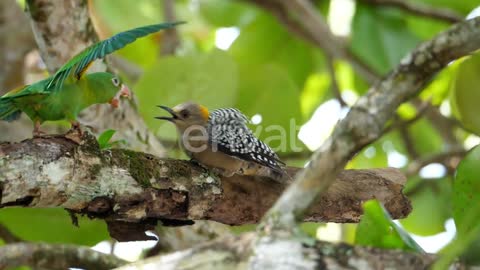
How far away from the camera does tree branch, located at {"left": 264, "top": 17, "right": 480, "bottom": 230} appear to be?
1938 millimetres

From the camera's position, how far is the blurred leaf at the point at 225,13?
5434mm

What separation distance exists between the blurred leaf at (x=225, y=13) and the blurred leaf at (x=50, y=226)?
2.20m

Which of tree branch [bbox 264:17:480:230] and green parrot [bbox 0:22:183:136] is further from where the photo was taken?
green parrot [bbox 0:22:183:136]

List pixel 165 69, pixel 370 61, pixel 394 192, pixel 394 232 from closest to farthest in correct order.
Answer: pixel 394 232 < pixel 394 192 < pixel 165 69 < pixel 370 61

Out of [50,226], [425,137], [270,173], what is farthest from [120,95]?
[425,137]

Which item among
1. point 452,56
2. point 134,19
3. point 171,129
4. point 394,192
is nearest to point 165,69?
point 171,129

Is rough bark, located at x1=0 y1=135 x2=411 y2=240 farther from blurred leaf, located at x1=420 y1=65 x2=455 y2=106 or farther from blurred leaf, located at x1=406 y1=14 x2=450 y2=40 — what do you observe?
blurred leaf, located at x1=420 y1=65 x2=455 y2=106

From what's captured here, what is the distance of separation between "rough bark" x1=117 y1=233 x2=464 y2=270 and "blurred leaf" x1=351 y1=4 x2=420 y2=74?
2741mm

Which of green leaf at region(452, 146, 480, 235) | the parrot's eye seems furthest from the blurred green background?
the parrot's eye

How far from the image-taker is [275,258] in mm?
1898

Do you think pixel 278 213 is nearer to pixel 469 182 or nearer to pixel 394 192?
pixel 469 182

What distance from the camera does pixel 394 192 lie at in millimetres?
2961

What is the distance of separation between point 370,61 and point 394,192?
1.92 m

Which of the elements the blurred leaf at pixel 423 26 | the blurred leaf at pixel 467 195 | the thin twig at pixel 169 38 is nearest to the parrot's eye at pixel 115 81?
the blurred leaf at pixel 467 195
